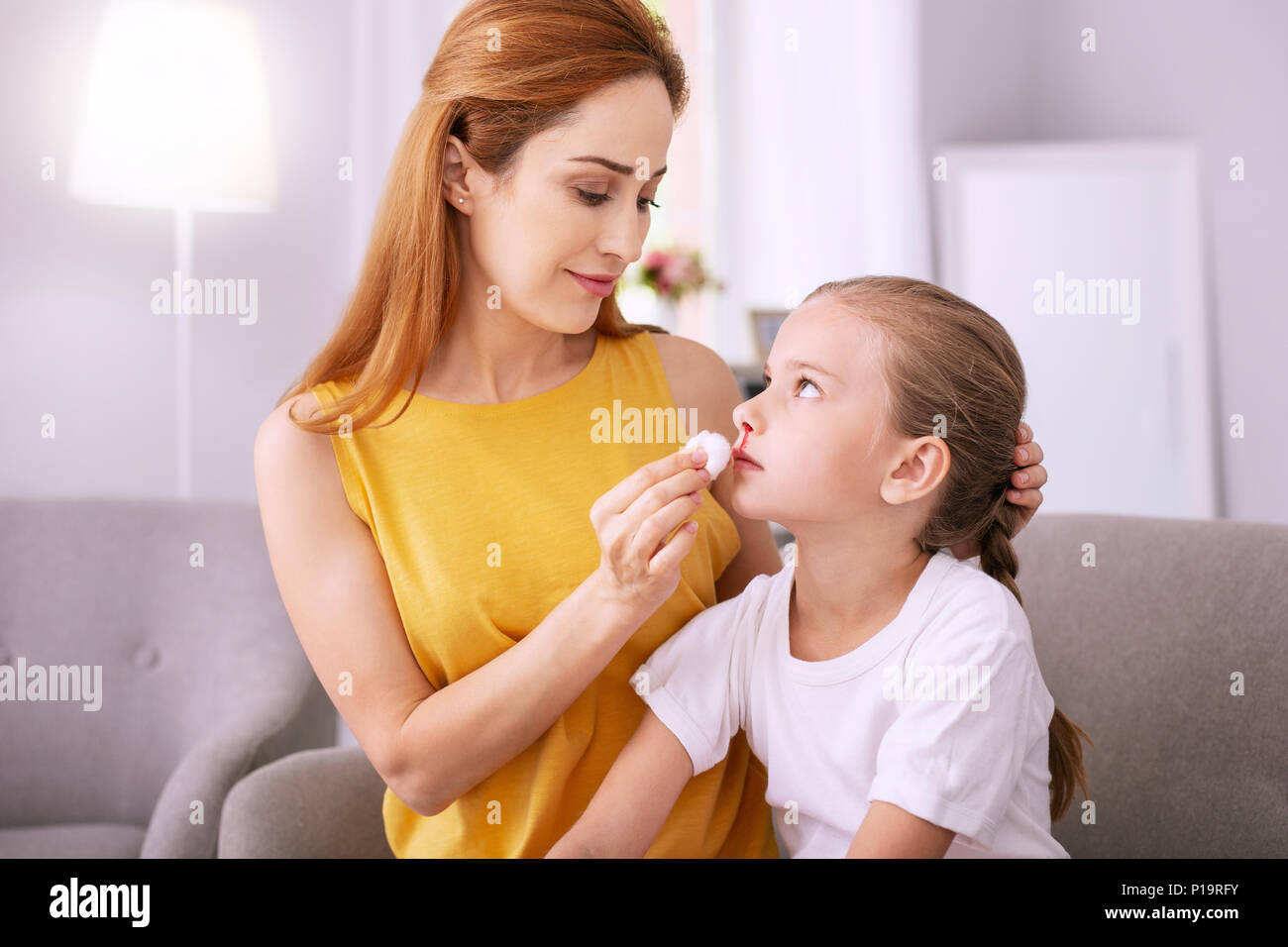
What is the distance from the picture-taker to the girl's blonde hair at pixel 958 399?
0.96 meters

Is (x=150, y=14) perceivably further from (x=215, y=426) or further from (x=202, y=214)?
(x=215, y=426)

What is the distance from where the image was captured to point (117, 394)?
81.1 inches

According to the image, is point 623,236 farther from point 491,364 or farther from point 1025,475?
point 1025,475

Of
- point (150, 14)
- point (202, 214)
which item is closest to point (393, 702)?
point (202, 214)

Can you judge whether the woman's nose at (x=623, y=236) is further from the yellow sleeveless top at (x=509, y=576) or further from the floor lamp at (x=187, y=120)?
the floor lamp at (x=187, y=120)

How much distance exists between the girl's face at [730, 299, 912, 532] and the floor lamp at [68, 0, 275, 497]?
1536 millimetres

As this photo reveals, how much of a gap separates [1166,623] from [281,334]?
181 centimetres

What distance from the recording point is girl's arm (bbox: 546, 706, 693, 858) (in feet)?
3.06

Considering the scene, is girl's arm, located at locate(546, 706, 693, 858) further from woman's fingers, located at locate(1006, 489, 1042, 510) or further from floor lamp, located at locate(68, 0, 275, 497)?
floor lamp, located at locate(68, 0, 275, 497)

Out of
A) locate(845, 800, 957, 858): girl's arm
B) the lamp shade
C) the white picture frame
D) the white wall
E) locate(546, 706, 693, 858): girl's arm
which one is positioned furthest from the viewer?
the white picture frame

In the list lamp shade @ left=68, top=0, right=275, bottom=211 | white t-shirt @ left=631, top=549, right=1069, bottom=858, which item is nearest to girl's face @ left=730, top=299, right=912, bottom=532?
white t-shirt @ left=631, top=549, right=1069, bottom=858

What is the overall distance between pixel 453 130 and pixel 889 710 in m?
0.69

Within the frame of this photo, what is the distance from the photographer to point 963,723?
0.83 m

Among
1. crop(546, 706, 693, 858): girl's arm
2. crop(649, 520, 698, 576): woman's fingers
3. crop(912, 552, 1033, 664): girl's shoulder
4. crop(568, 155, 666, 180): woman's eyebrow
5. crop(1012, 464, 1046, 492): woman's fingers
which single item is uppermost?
crop(568, 155, 666, 180): woman's eyebrow
